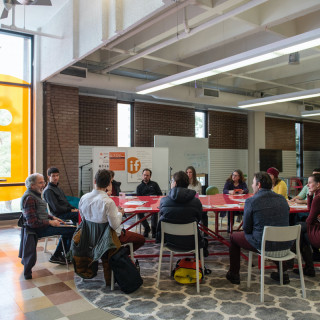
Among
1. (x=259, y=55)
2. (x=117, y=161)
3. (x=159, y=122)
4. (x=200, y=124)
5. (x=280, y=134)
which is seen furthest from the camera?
(x=280, y=134)

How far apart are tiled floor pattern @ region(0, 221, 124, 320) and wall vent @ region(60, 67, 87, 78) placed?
381 cm

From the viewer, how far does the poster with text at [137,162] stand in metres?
8.33

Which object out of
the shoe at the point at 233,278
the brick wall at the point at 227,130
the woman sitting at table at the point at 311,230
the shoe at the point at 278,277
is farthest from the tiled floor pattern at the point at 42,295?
the brick wall at the point at 227,130

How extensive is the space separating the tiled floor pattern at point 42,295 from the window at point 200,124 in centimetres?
710

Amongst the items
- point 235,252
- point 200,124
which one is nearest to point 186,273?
point 235,252

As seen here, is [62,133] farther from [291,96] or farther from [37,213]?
[291,96]

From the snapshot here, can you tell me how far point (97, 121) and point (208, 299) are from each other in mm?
6242

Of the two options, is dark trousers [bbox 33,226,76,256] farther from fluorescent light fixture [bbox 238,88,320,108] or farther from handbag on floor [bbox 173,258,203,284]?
fluorescent light fixture [bbox 238,88,320,108]

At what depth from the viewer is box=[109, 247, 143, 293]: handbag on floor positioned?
3520mm

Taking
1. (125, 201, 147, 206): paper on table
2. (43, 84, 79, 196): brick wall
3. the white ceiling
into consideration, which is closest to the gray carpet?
(125, 201, 147, 206): paper on table

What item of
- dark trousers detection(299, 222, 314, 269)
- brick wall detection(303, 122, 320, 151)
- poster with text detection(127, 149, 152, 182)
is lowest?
dark trousers detection(299, 222, 314, 269)

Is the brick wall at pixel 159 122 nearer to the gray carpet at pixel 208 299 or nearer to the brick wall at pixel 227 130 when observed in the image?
the brick wall at pixel 227 130

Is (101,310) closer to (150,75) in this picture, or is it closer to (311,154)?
(150,75)

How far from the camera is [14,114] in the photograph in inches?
283
